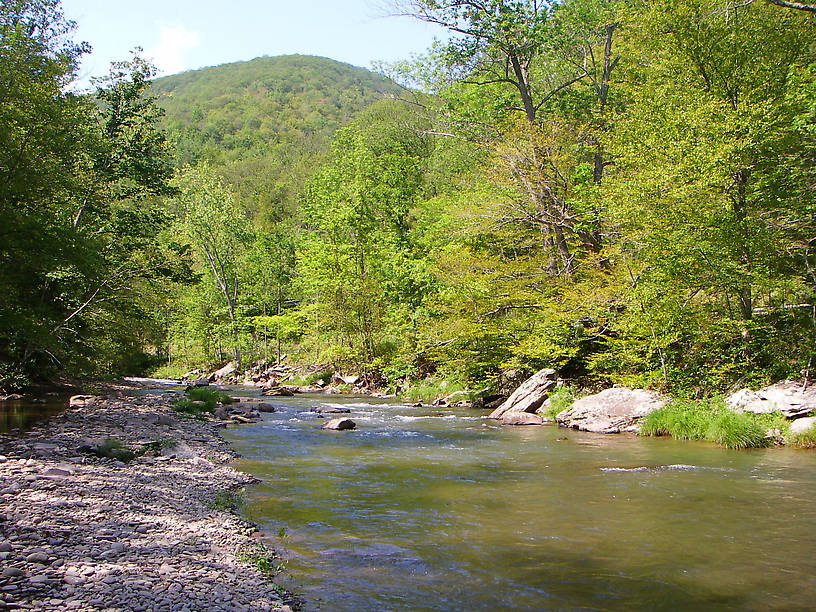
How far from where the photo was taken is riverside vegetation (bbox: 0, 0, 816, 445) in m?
17.6

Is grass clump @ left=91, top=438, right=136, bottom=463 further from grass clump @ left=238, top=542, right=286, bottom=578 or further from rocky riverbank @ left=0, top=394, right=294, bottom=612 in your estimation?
grass clump @ left=238, top=542, right=286, bottom=578

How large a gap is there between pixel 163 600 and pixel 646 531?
5915mm

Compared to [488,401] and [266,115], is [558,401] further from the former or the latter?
[266,115]

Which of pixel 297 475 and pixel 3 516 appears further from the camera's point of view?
pixel 297 475

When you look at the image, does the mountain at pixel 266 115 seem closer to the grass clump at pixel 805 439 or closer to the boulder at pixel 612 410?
the boulder at pixel 612 410

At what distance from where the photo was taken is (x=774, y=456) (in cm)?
1325

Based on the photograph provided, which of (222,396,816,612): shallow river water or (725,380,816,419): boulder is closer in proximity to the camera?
(222,396,816,612): shallow river water

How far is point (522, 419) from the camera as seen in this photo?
20.2 meters

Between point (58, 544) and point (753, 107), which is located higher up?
point (753, 107)

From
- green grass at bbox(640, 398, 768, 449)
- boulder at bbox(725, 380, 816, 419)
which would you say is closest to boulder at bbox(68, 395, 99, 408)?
green grass at bbox(640, 398, 768, 449)

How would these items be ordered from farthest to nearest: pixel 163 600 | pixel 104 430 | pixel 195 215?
1. pixel 195 215
2. pixel 104 430
3. pixel 163 600

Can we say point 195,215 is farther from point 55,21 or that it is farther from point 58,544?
point 58,544

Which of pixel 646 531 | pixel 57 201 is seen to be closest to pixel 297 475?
pixel 646 531

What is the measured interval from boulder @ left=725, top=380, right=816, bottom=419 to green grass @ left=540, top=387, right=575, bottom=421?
5.18 meters
